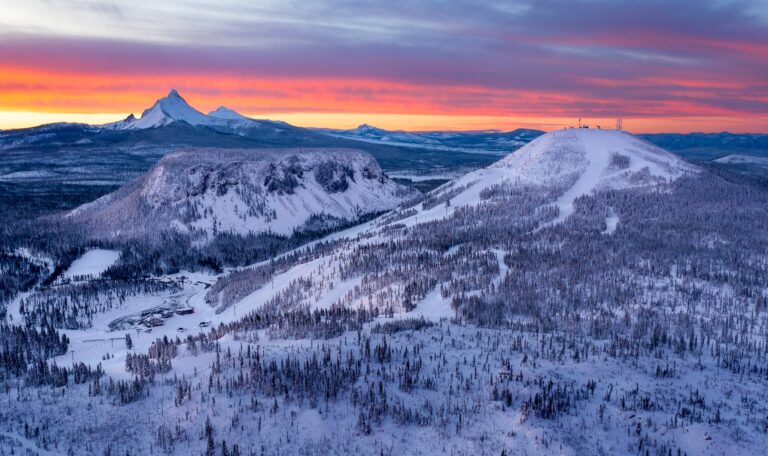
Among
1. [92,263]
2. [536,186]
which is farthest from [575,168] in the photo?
[92,263]

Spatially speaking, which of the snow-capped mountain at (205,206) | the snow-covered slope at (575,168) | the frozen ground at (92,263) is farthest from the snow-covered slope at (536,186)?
the frozen ground at (92,263)

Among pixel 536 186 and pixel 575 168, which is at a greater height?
pixel 575 168

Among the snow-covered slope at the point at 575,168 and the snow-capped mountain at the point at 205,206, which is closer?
the snow-covered slope at the point at 575,168

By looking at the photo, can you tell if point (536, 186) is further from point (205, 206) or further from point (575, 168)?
point (205, 206)

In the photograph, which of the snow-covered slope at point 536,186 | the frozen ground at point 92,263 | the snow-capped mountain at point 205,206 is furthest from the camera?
the snow-capped mountain at point 205,206

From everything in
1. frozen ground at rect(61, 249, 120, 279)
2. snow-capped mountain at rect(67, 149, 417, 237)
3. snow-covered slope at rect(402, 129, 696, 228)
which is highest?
snow-covered slope at rect(402, 129, 696, 228)

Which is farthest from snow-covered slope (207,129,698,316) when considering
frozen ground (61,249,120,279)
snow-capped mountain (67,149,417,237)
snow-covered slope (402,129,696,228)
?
frozen ground (61,249,120,279)

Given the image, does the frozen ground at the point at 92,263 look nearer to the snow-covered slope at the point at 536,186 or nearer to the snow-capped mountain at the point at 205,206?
the snow-capped mountain at the point at 205,206

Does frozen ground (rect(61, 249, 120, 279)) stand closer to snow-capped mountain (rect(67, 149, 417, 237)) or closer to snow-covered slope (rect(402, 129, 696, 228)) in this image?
snow-capped mountain (rect(67, 149, 417, 237))

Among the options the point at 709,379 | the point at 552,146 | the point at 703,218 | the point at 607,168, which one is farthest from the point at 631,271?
the point at 552,146

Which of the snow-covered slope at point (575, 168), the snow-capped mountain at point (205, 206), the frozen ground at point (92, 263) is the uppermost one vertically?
the snow-covered slope at point (575, 168)

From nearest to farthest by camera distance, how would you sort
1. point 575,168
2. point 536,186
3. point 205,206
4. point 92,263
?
point 92,263 < point 536,186 < point 575,168 < point 205,206
